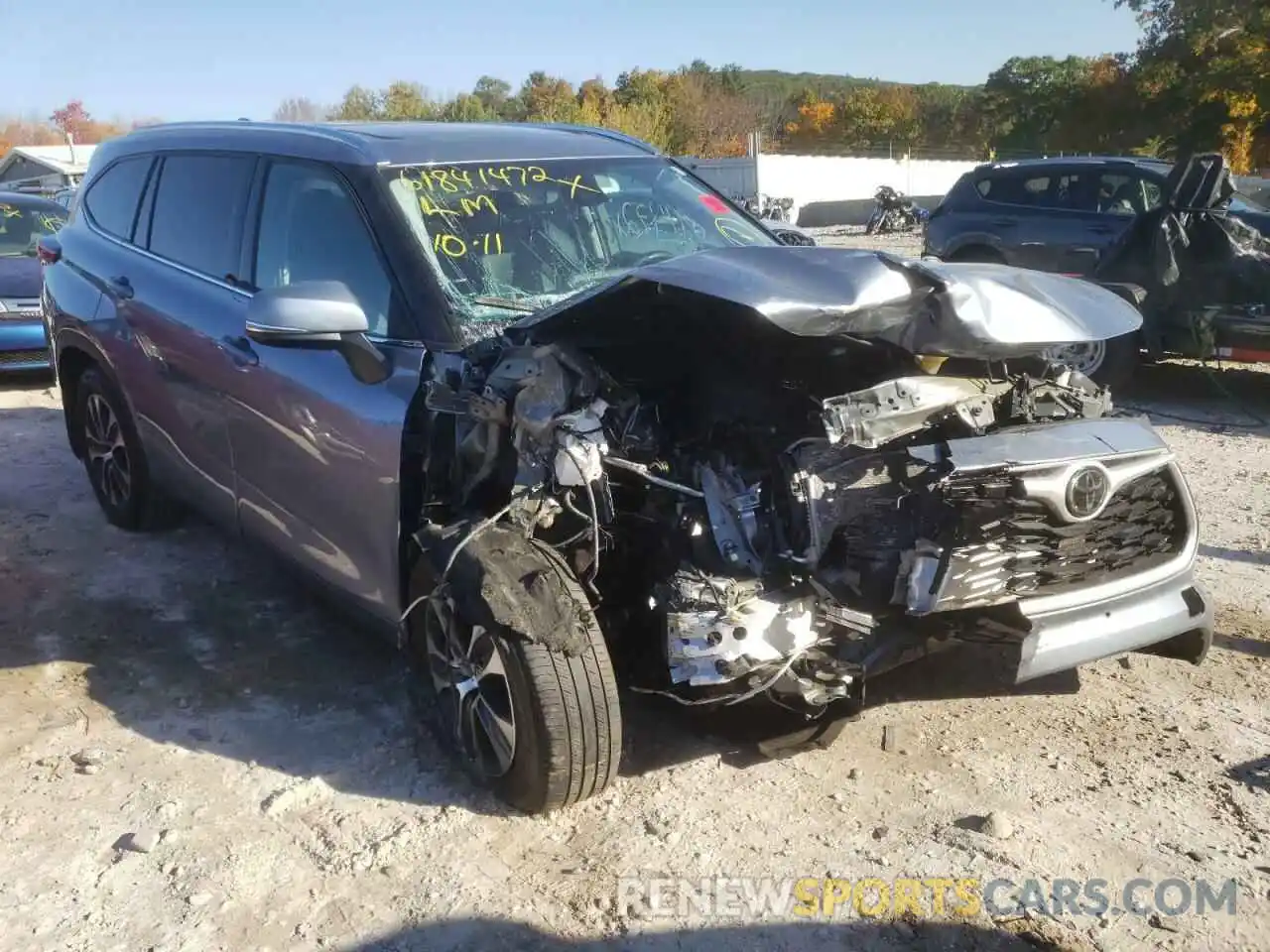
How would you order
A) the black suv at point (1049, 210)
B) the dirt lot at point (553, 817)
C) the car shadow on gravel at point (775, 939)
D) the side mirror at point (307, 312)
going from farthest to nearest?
the black suv at point (1049, 210) < the side mirror at point (307, 312) < the dirt lot at point (553, 817) < the car shadow on gravel at point (775, 939)

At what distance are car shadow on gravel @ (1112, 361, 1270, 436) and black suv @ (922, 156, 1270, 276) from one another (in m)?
1.15

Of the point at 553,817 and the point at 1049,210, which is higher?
the point at 1049,210

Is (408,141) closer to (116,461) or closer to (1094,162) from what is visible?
(116,461)

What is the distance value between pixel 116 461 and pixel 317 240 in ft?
7.39

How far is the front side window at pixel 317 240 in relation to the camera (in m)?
3.56

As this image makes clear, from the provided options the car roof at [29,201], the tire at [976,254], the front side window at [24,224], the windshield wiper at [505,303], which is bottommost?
the tire at [976,254]

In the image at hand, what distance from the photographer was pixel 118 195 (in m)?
5.25

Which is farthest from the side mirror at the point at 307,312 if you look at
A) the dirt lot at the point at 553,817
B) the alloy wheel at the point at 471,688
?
the dirt lot at the point at 553,817

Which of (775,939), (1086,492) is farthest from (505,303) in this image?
(775,939)

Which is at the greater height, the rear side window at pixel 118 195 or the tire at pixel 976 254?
the rear side window at pixel 118 195

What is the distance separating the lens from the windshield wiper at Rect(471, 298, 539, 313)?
3.50 metres

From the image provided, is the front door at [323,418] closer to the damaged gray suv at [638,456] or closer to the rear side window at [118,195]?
the damaged gray suv at [638,456]

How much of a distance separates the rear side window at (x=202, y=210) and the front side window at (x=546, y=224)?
91 centimetres

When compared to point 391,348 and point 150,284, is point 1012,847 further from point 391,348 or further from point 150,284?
point 150,284
